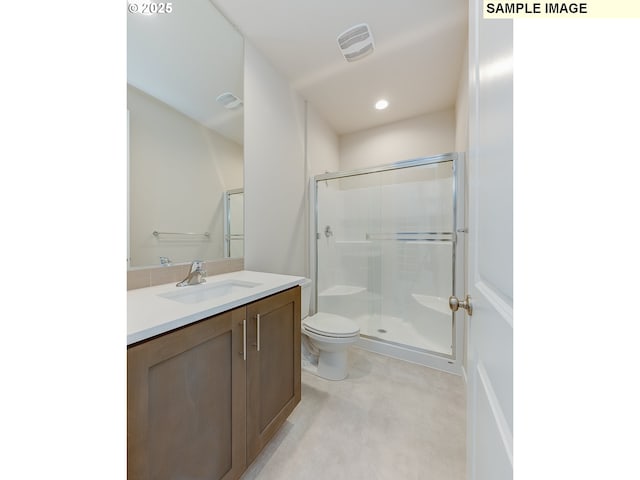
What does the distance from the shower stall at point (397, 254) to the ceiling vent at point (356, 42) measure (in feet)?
3.12

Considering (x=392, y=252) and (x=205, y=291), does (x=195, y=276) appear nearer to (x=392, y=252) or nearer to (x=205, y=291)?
(x=205, y=291)

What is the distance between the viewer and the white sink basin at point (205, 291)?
110cm

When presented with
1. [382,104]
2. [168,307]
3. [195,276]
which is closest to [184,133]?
[195,276]

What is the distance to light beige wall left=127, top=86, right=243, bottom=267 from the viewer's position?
45.1 inches

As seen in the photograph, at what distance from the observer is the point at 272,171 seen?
191 centimetres

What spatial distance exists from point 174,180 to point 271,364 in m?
1.17

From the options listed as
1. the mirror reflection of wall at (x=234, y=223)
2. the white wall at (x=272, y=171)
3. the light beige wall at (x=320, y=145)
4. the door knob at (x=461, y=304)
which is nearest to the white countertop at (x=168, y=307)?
the mirror reflection of wall at (x=234, y=223)

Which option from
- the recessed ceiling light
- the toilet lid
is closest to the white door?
the toilet lid

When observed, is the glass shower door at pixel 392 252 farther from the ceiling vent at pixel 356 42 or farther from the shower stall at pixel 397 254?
the ceiling vent at pixel 356 42

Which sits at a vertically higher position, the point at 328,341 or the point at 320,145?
the point at 320,145

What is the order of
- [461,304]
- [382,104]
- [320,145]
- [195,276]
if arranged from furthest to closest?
[320,145]
[382,104]
[195,276]
[461,304]

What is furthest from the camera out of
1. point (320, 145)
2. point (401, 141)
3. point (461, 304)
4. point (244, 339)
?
point (401, 141)
